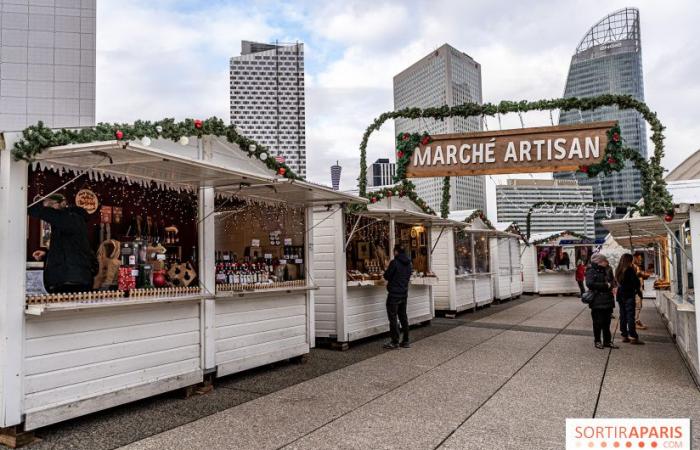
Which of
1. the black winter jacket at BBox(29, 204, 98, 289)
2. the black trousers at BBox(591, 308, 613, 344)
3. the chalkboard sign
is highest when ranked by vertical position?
the black winter jacket at BBox(29, 204, 98, 289)

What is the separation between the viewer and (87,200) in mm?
5770

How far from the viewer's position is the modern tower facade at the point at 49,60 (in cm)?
2030

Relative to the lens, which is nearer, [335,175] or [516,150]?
[516,150]

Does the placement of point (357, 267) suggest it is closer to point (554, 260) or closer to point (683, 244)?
point (683, 244)

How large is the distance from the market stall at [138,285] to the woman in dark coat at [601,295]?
174 inches

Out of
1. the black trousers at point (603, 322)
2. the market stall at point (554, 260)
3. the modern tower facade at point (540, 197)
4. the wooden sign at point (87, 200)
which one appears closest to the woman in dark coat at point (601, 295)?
the black trousers at point (603, 322)

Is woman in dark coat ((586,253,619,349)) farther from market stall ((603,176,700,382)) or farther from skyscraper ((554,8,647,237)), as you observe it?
skyscraper ((554,8,647,237))

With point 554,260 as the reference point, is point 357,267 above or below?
above

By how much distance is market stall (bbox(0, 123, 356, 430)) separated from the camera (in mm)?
4246

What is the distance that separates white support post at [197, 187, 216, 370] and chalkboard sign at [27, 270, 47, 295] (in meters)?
1.67

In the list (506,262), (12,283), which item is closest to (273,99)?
(506,262)

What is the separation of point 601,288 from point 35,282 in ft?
25.4

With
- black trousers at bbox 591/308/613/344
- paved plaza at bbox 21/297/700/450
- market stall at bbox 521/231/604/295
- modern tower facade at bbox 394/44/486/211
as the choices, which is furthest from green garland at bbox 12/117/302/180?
market stall at bbox 521/231/604/295

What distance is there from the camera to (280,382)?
20.5 ft
